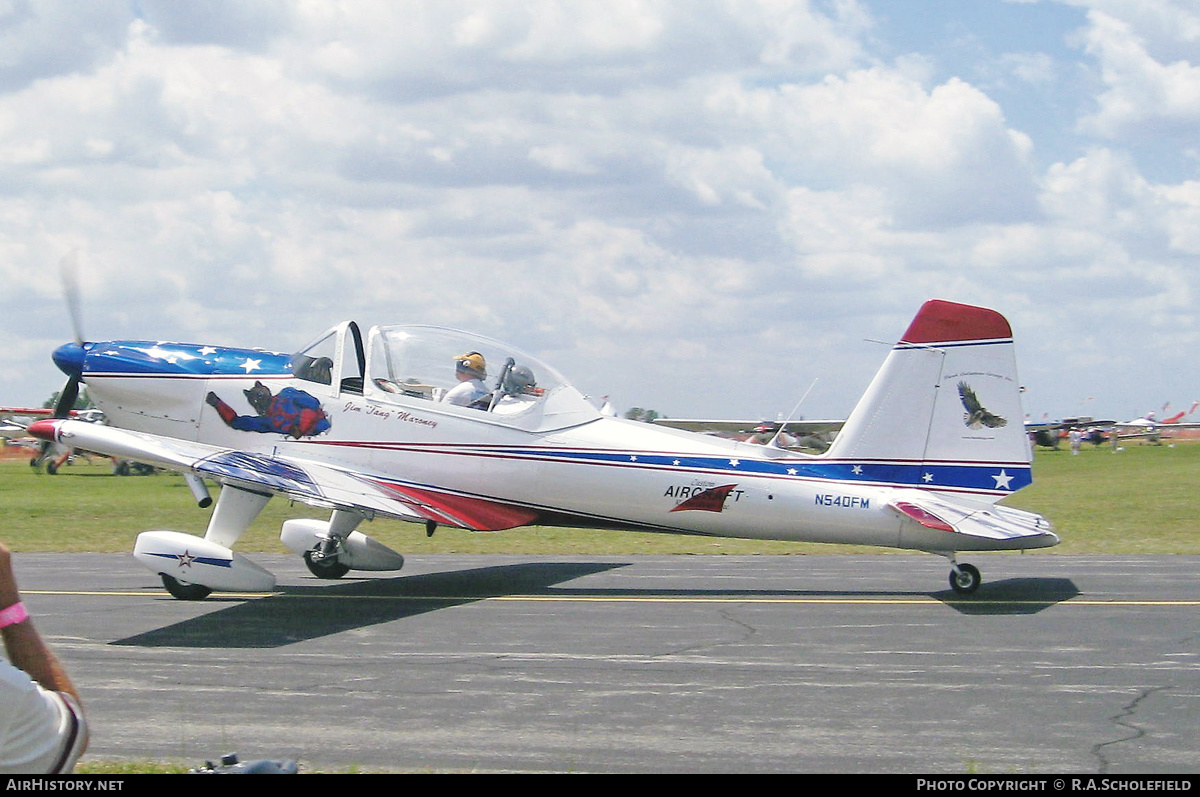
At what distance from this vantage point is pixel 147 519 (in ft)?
72.5

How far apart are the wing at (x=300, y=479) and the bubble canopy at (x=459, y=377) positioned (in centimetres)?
88

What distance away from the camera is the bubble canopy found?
11664 millimetres

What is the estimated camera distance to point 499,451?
11586 millimetres

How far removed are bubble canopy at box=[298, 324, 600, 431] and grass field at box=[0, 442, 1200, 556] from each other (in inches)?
75.5

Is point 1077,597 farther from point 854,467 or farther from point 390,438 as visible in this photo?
point 390,438

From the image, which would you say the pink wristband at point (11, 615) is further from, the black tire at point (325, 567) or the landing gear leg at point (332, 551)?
the black tire at point (325, 567)

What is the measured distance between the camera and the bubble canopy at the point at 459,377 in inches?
459

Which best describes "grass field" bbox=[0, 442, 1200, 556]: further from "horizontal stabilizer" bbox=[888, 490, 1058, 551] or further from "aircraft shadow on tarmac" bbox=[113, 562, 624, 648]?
"horizontal stabilizer" bbox=[888, 490, 1058, 551]

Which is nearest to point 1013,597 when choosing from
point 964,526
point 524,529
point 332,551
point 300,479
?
point 964,526

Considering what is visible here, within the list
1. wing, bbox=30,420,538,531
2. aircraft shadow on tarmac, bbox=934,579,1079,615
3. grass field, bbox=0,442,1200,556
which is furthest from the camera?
grass field, bbox=0,442,1200,556

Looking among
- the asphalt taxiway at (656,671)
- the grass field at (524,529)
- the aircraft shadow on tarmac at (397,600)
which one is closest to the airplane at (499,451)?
the aircraft shadow on tarmac at (397,600)

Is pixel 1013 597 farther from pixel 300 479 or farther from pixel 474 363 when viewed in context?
pixel 300 479

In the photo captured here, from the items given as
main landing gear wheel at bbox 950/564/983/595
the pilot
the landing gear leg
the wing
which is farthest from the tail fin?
the landing gear leg

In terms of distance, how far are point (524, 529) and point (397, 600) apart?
9.28 meters
